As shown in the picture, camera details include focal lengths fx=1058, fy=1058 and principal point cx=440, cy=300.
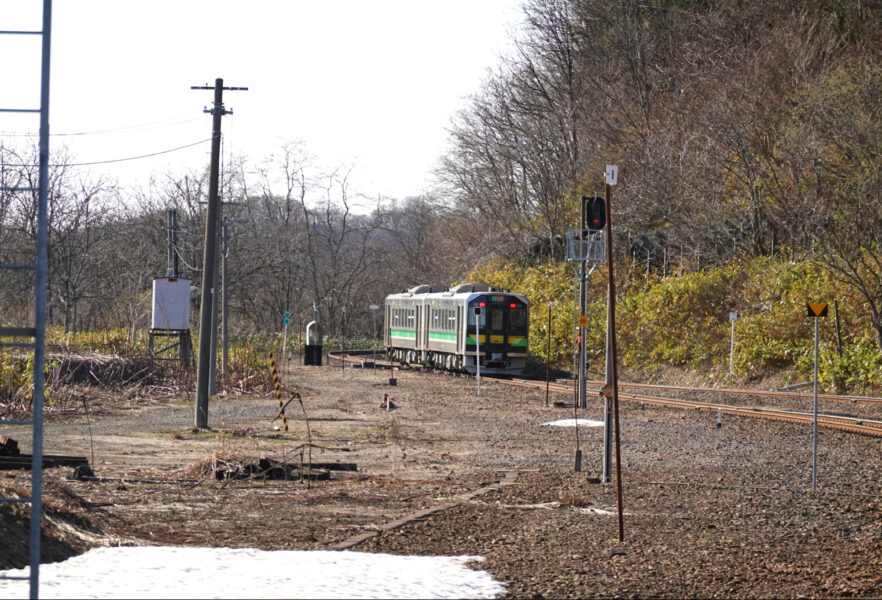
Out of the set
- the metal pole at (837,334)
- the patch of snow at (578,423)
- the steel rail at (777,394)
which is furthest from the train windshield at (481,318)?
the patch of snow at (578,423)

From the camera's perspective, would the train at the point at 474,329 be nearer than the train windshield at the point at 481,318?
No

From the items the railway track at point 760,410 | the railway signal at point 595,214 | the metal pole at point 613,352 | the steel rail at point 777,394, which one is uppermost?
the railway signal at point 595,214

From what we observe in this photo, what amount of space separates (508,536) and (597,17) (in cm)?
4057

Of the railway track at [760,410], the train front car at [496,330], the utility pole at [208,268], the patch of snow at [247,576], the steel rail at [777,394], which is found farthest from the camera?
the train front car at [496,330]

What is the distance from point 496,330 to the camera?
36094 millimetres

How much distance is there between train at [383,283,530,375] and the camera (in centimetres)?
3594

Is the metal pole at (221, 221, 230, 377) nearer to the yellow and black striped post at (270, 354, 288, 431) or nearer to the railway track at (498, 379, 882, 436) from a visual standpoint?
the yellow and black striped post at (270, 354, 288, 431)

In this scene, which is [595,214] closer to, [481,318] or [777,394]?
[777,394]

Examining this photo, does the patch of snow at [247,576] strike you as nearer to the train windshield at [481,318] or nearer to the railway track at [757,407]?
the railway track at [757,407]

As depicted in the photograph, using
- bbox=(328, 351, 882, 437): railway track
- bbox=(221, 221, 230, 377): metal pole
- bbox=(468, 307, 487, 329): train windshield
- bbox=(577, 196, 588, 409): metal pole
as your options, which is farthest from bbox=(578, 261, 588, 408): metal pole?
bbox=(468, 307, 487, 329): train windshield

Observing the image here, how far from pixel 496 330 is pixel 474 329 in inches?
29.6

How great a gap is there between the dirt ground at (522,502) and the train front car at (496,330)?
50.0 feet

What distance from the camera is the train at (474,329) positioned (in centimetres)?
3594

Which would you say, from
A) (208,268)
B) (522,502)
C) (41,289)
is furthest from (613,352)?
(208,268)
